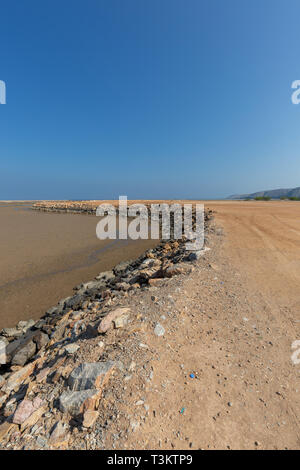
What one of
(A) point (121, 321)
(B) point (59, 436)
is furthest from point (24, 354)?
(B) point (59, 436)

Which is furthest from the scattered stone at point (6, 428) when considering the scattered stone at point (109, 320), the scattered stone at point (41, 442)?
the scattered stone at point (109, 320)

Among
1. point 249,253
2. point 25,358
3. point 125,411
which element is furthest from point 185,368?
point 249,253

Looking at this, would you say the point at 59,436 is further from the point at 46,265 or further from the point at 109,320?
the point at 46,265

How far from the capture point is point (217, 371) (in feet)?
9.07

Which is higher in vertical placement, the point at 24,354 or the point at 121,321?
the point at 121,321

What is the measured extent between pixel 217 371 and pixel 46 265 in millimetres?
10829

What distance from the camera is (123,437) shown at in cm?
201

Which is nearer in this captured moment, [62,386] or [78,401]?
[78,401]

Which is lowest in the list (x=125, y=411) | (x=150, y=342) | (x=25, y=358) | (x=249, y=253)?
(x=25, y=358)

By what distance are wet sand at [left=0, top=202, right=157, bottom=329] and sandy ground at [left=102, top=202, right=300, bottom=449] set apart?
5.68 metres

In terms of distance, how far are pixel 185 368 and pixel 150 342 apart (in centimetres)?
60

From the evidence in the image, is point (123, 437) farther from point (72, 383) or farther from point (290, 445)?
point (290, 445)

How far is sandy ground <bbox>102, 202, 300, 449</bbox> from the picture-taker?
2078 millimetres

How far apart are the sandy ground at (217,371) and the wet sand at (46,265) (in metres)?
5.68
